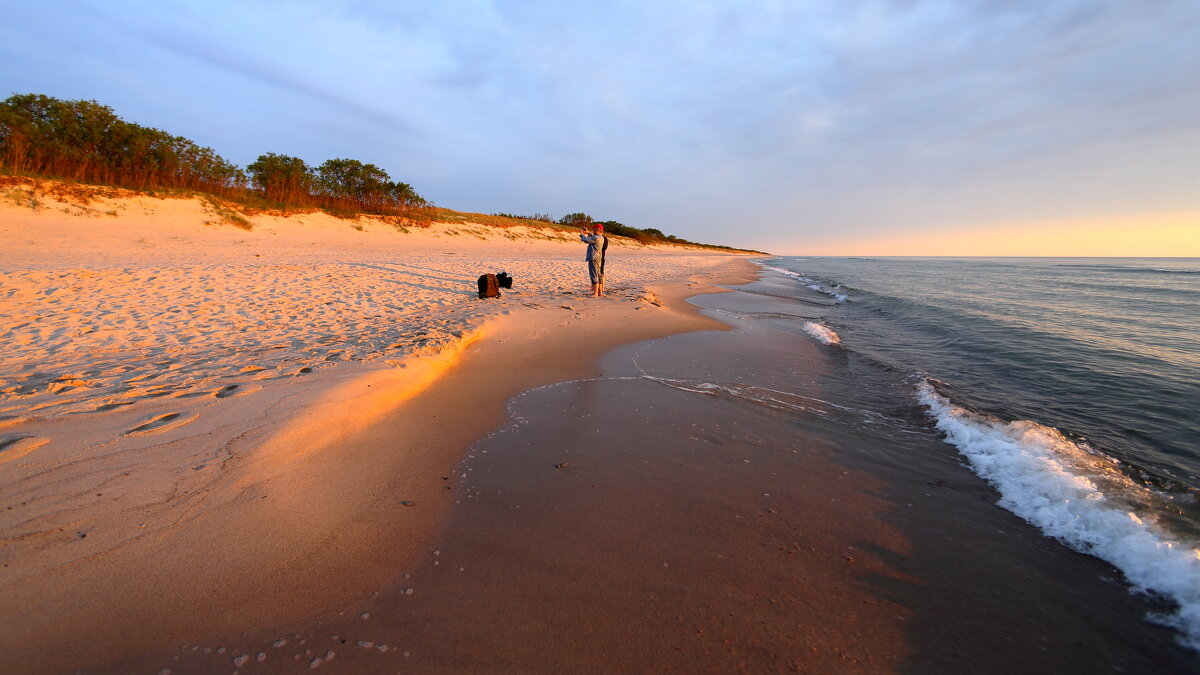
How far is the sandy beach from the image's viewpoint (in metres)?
1.78

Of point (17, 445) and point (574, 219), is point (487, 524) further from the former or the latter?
point (574, 219)

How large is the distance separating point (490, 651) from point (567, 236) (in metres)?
37.8

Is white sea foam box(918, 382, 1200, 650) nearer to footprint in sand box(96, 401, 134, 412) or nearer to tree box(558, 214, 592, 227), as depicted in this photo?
footprint in sand box(96, 401, 134, 412)

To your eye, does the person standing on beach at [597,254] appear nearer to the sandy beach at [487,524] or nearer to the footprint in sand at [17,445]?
the sandy beach at [487,524]

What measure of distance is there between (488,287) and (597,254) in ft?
8.57

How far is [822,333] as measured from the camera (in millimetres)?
8844

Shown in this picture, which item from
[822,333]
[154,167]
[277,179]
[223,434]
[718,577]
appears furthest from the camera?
[277,179]

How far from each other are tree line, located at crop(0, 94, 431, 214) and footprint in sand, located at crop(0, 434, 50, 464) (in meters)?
21.5

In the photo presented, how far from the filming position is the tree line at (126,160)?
54.5ft

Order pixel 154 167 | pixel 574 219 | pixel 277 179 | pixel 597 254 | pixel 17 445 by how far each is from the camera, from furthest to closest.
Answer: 1. pixel 574 219
2. pixel 277 179
3. pixel 154 167
4. pixel 597 254
5. pixel 17 445

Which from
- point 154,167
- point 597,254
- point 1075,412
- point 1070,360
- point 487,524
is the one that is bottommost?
point 487,524

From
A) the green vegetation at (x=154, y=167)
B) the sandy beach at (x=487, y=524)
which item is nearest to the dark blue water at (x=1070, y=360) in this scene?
the sandy beach at (x=487, y=524)

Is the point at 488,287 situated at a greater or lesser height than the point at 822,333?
greater

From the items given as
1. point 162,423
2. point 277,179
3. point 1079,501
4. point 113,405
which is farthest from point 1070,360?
point 277,179
